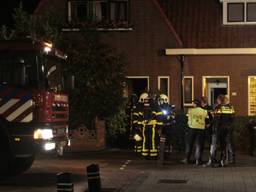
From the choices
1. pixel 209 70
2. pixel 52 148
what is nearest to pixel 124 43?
pixel 209 70

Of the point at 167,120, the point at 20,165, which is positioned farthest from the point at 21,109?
the point at 167,120

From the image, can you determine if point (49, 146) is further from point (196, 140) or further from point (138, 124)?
point (138, 124)

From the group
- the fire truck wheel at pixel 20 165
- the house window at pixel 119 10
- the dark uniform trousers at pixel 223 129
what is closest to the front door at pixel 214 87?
the house window at pixel 119 10

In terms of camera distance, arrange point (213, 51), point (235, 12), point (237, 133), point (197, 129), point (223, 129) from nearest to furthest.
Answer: point (223, 129) → point (197, 129) → point (237, 133) → point (213, 51) → point (235, 12)

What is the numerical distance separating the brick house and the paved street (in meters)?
8.33

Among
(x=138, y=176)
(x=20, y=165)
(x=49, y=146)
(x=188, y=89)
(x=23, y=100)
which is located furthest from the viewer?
(x=188, y=89)

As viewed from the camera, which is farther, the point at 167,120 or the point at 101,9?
the point at 101,9

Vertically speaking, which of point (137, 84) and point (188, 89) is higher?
point (137, 84)

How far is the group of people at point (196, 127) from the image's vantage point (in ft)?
62.2

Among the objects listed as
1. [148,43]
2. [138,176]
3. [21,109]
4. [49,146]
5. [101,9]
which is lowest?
[138,176]

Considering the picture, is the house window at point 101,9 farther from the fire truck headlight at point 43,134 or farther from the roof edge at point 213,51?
the fire truck headlight at point 43,134

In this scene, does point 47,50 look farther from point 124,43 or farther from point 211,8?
point 211,8

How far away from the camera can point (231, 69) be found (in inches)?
1155

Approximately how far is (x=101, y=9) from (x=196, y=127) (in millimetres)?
11682
